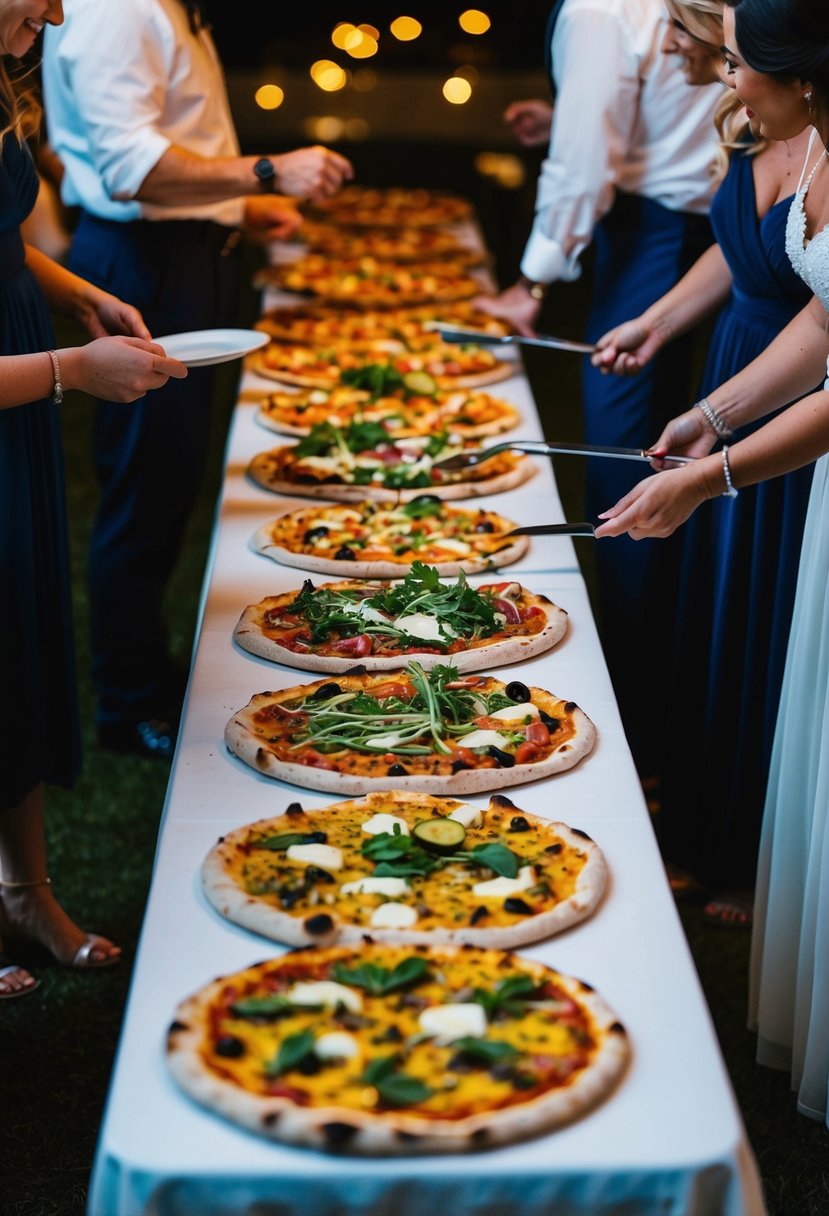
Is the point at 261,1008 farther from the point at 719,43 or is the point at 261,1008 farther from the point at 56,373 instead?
the point at 719,43

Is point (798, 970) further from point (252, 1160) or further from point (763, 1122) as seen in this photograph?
point (252, 1160)

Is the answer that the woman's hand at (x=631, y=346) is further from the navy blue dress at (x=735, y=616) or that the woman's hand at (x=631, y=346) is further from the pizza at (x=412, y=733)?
the pizza at (x=412, y=733)

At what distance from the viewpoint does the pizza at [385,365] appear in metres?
3.79

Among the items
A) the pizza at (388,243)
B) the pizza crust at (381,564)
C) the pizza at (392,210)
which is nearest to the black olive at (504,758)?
the pizza crust at (381,564)

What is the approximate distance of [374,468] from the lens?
3.21 metres

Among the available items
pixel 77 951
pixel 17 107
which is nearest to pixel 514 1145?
pixel 77 951

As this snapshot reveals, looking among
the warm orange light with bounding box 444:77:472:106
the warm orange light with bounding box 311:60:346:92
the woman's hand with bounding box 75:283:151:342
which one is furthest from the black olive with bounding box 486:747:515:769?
the warm orange light with bounding box 311:60:346:92

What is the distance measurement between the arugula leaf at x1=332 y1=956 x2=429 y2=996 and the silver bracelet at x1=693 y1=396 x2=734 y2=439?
5.17ft

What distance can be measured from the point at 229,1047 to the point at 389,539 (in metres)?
1.54

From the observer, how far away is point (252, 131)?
288 inches

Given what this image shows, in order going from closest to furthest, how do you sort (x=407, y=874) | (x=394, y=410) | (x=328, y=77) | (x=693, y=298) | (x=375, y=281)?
(x=407, y=874), (x=693, y=298), (x=394, y=410), (x=375, y=281), (x=328, y=77)

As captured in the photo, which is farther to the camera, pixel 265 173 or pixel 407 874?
pixel 265 173

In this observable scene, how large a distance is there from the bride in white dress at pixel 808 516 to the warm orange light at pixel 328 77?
5050 mm

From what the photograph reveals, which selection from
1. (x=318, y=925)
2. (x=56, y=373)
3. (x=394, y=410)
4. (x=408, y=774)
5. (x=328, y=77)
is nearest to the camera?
(x=318, y=925)
